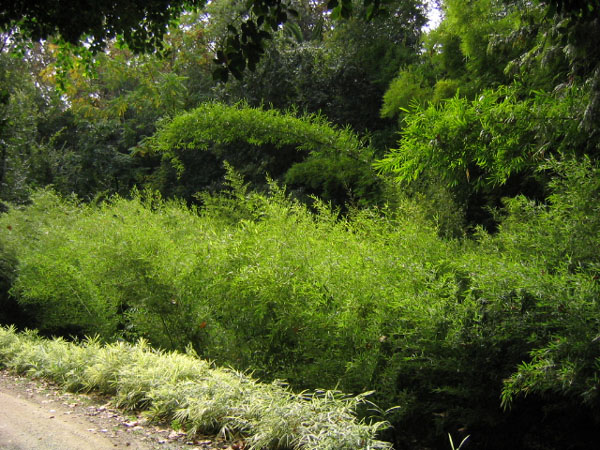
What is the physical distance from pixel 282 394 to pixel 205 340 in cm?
173

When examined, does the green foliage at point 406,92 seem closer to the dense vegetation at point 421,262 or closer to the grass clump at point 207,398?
the dense vegetation at point 421,262

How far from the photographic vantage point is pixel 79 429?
2.78m

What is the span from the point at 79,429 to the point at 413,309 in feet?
6.50

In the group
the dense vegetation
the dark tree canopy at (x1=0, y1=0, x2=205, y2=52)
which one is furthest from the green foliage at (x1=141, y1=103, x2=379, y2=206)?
the dark tree canopy at (x1=0, y1=0, x2=205, y2=52)

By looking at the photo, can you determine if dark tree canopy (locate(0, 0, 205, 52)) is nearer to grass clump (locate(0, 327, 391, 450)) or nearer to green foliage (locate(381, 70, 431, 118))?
grass clump (locate(0, 327, 391, 450))

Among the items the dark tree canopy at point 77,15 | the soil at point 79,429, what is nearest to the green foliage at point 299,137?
the soil at point 79,429

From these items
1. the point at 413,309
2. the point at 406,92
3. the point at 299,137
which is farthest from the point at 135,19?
the point at 406,92

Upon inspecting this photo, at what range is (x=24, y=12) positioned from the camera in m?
1.64

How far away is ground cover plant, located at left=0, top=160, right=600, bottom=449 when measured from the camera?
242cm

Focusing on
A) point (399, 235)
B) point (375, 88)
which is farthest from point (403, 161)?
point (375, 88)

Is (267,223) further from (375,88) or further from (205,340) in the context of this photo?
A: (375,88)

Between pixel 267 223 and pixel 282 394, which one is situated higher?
pixel 267 223

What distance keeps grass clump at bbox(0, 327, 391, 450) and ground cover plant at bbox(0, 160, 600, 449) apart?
0.96 feet

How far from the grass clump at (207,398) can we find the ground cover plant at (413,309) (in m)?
0.29
